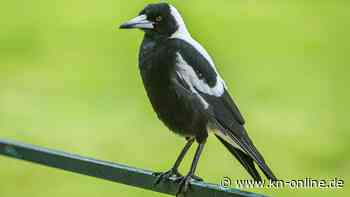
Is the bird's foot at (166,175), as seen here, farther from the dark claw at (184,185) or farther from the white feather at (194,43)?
the white feather at (194,43)

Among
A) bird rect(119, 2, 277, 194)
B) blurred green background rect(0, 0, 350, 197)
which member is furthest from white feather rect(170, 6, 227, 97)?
blurred green background rect(0, 0, 350, 197)

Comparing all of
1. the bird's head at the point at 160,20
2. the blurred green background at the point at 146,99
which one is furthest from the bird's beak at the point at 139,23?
the blurred green background at the point at 146,99

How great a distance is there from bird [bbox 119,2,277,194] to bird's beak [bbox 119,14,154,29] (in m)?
0.02

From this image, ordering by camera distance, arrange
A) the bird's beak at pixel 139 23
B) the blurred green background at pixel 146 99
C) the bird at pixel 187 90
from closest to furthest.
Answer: the bird's beak at pixel 139 23, the bird at pixel 187 90, the blurred green background at pixel 146 99

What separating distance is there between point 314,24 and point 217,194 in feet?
2.81

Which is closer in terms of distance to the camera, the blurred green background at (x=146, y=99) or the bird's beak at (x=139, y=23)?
the bird's beak at (x=139, y=23)

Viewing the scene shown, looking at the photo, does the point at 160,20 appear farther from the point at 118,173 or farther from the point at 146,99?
the point at 146,99

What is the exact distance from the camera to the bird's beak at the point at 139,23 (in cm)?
99

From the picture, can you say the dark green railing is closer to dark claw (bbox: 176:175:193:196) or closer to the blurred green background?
dark claw (bbox: 176:175:193:196)

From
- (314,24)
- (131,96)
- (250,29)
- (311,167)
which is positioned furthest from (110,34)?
(311,167)

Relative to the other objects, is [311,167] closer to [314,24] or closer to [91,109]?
[314,24]

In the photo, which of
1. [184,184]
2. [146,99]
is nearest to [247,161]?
[184,184]

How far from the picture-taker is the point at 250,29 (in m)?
1.76

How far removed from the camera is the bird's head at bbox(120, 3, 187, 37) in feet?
3.41
